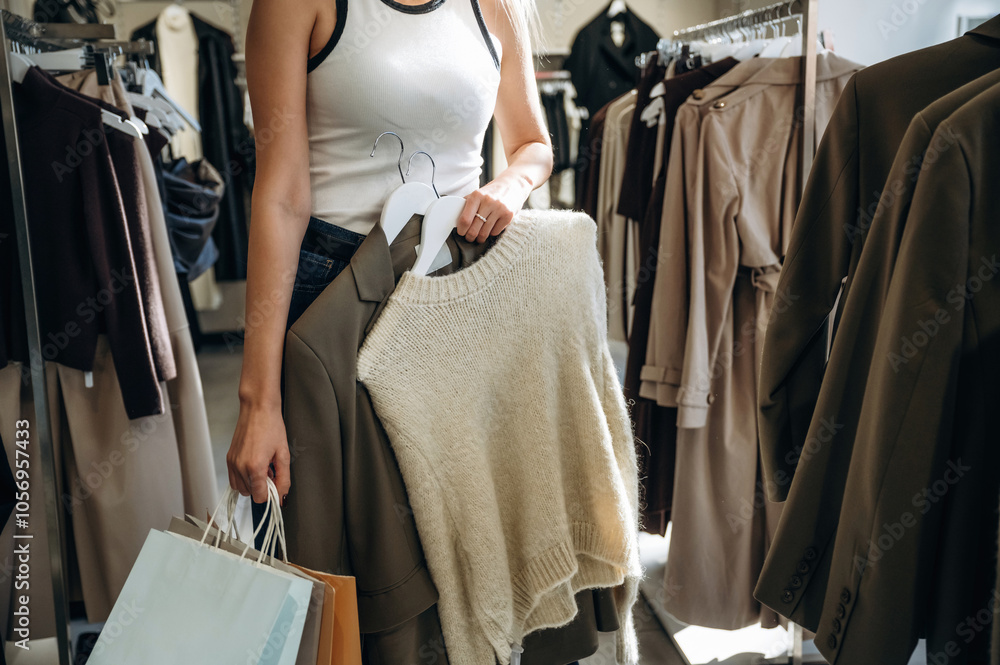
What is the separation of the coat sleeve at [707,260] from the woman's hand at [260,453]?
1.05 metres

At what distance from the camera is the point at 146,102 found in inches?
70.8

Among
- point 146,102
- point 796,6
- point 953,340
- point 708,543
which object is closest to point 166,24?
point 146,102

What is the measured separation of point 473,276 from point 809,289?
479mm

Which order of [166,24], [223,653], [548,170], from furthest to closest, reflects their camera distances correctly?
[166,24], [548,170], [223,653]

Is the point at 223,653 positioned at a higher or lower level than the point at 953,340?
lower

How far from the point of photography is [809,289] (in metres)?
0.96

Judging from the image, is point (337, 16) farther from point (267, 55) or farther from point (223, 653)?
point (223, 653)

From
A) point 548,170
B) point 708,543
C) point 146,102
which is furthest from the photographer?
point 146,102

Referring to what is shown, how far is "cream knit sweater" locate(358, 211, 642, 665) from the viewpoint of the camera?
833 millimetres

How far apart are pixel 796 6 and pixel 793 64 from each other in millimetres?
118

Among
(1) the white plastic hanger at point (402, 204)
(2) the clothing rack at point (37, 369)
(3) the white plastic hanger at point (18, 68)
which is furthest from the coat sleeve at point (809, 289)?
(3) the white plastic hanger at point (18, 68)

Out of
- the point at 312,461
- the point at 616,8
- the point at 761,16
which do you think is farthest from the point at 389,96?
the point at 616,8

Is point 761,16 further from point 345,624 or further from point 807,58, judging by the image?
point 345,624

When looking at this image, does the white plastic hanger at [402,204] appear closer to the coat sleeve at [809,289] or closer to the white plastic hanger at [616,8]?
the coat sleeve at [809,289]
